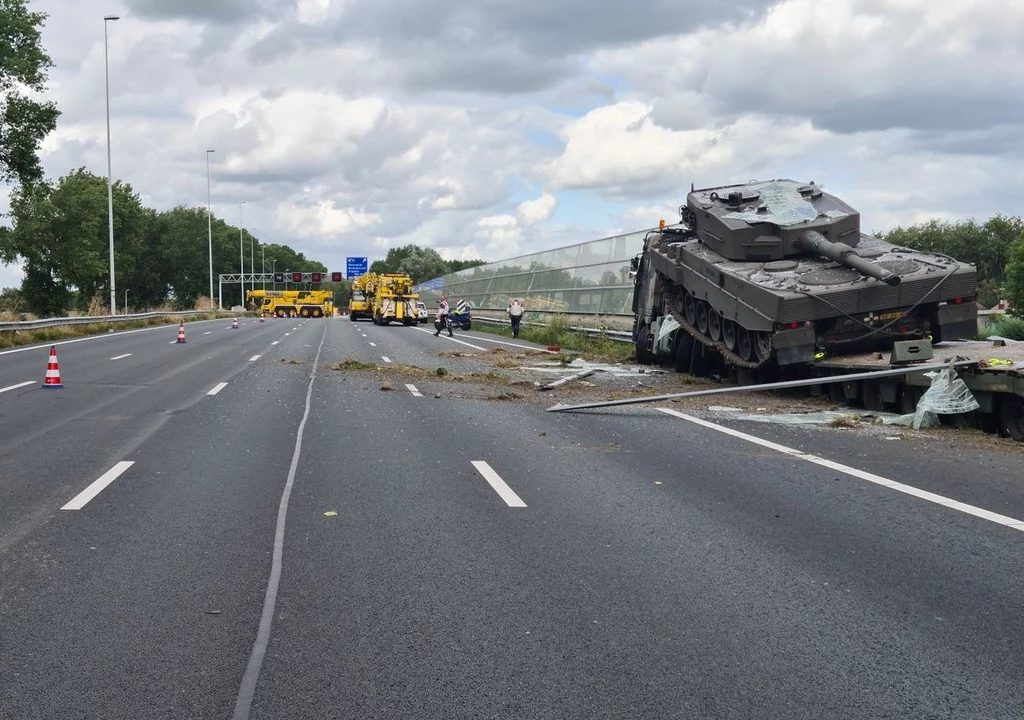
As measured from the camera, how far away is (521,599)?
5.73 m

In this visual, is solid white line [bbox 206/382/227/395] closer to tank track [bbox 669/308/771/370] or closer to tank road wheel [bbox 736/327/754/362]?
tank track [bbox 669/308/771/370]

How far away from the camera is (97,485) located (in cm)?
915

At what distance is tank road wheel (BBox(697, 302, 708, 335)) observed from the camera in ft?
65.8

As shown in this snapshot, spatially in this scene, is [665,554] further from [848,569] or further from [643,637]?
[643,637]

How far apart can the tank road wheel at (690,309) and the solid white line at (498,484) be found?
11012 millimetres

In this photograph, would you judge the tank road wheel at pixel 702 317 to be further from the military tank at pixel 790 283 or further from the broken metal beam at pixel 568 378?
the broken metal beam at pixel 568 378

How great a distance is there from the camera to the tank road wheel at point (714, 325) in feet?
62.9

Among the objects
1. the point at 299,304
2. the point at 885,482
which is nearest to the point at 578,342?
the point at 885,482

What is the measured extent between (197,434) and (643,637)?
8711 millimetres

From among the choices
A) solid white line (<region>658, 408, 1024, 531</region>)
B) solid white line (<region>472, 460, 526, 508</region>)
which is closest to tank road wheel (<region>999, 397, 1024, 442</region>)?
solid white line (<region>658, 408, 1024, 531</region>)

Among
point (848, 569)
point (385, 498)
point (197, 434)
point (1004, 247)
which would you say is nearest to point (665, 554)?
point (848, 569)

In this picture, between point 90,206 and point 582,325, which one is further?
point 90,206

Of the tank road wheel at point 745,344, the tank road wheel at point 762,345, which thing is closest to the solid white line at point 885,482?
the tank road wheel at point 762,345

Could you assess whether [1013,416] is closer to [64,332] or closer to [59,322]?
[59,322]
